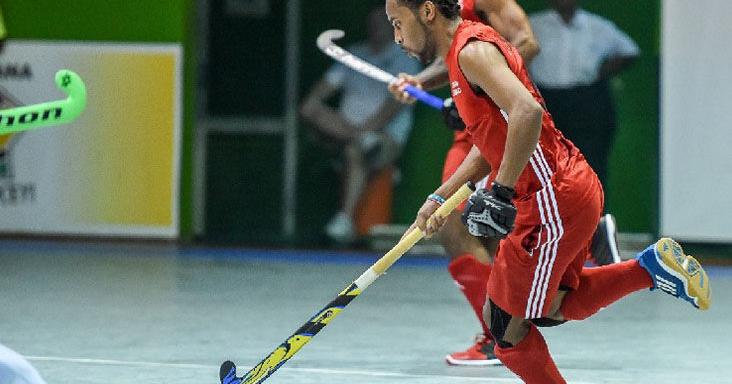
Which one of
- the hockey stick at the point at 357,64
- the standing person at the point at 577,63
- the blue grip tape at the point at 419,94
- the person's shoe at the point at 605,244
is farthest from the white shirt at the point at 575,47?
the person's shoe at the point at 605,244

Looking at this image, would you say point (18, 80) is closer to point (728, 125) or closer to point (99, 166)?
point (99, 166)

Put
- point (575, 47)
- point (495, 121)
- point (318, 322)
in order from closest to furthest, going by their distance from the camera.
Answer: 1. point (495, 121)
2. point (318, 322)
3. point (575, 47)

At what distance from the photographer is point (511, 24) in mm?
6742

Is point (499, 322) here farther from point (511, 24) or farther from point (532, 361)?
point (511, 24)

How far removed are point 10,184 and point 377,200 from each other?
9.52 ft

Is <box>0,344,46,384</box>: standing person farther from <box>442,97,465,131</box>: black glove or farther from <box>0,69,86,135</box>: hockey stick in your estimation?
<box>442,97,465,131</box>: black glove

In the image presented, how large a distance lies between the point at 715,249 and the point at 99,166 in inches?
188

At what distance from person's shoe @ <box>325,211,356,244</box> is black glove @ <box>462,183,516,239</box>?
274 inches

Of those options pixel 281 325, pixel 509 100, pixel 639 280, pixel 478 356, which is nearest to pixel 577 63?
pixel 281 325

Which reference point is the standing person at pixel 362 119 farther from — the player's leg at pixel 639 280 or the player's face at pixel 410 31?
the player's face at pixel 410 31

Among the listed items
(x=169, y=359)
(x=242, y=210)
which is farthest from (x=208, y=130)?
(x=169, y=359)

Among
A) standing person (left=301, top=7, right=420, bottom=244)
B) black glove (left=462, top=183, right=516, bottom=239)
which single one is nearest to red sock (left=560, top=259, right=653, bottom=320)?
black glove (left=462, top=183, right=516, bottom=239)

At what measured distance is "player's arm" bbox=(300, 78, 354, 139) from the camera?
38.7 feet

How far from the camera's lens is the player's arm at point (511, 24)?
6.70 m
